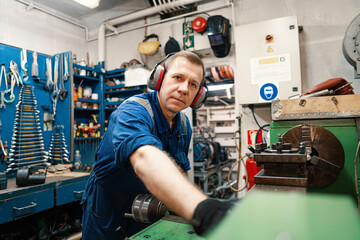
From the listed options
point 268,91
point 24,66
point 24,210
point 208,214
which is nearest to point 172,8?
point 268,91

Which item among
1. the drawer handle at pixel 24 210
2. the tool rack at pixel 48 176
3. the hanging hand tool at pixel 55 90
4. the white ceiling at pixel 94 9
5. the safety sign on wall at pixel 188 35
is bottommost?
the drawer handle at pixel 24 210

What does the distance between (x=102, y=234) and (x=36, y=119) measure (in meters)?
1.84

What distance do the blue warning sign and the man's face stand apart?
1.31 meters

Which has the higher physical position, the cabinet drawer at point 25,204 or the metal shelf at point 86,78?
the metal shelf at point 86,78

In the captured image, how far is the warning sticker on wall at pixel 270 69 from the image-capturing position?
218cm

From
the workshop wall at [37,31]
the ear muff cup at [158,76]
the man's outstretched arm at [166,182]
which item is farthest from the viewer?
the workshop wall at [37,31]

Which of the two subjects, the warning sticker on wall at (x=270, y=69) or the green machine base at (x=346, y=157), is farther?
the warning sticker on wall at (x=270, y=69)

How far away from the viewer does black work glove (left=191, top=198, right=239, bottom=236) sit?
1.28 feet

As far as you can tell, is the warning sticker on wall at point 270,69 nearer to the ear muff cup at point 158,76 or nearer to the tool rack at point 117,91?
the ear muff cup at point 158,76

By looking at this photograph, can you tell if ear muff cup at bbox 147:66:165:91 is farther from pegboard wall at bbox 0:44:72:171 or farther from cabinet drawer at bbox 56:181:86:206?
pegboard wall at bbox 0:44:72:171

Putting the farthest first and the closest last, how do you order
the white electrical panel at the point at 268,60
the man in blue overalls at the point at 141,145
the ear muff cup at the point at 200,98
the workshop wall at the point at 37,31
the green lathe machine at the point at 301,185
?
1. the workshop wall at the point at 37,31
2. the white electrical panel at the point at 268,60
3. the ear muff cup at the point at 200,98
4. the man in blue overalls at the point at 141,145
5. the green lathe machine at the point at 301,185

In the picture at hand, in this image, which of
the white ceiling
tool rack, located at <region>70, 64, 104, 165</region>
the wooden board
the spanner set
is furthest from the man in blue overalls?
the white ceiling

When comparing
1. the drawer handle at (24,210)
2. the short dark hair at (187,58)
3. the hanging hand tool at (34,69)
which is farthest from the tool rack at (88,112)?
the short dark hair at (187,58)

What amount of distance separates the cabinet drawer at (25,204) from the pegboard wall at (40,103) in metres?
0.69
